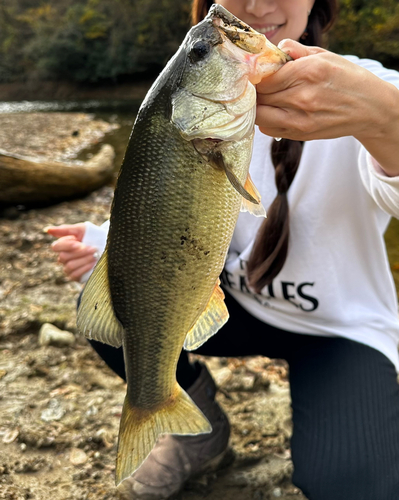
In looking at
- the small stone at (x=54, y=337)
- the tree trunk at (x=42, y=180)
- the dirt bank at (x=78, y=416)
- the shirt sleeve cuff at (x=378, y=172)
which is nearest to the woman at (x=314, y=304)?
the shirt sleeve cuff at (x=378, y=172)

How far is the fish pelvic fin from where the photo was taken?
1411mm

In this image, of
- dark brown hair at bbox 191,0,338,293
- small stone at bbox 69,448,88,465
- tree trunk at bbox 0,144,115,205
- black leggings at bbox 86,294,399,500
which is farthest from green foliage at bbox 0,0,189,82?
small stone at bbox 69,448,88,465

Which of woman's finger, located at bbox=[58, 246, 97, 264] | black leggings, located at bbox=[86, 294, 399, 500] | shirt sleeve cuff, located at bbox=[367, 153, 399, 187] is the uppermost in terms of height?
shirt sleeve cuff, located at bbox=[367, 153, 399, 187]

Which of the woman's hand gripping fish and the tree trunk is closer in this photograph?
the woman's hand gripping fish

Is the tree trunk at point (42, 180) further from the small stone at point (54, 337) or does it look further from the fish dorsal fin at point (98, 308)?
the fish dorsal fin at point (98, 308)

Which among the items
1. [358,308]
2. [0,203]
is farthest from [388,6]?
[358,308]

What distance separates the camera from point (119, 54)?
3356 cm

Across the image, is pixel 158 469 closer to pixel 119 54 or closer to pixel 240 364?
pixel 240 364

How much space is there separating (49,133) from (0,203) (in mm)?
9374

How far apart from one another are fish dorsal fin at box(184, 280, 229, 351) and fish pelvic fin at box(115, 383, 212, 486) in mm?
231

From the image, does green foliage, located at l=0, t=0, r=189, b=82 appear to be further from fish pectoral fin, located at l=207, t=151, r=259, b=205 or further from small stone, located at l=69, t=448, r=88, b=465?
fish pectoral fin, located at l=207, t=151, r=259, b=205

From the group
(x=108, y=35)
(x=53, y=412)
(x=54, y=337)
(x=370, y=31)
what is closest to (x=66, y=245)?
(x=53, y=412)

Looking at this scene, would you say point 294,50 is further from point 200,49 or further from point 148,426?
point 148,426

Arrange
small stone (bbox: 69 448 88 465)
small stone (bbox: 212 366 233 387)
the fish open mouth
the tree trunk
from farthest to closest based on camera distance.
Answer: the tree trunk, small stone (bbox: 212 366 233 387), small stone (bbox: 69 448 88 465), the fish open mouth
